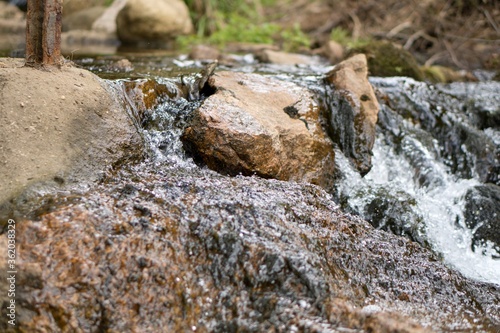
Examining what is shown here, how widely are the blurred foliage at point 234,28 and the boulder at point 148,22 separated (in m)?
0.31

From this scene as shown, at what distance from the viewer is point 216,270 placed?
2.27 metres

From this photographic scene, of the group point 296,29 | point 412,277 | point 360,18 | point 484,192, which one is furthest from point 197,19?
point 412,277

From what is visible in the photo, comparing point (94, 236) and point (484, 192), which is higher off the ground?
point (94, 236)

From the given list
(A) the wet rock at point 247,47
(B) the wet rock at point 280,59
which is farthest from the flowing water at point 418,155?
(A) the wet rock at point 247,47

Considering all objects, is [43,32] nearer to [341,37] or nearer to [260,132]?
[260,132]

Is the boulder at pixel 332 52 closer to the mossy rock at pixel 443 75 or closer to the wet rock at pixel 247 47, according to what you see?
the wet rock at pixel 247 47

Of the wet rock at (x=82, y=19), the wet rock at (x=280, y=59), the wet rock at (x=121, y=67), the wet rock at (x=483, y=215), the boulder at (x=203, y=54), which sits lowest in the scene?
the wet rock at (x=483, y=215)

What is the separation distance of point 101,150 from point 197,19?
7.50 metres

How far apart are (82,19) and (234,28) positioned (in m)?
2.79

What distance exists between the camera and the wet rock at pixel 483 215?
3.74 m

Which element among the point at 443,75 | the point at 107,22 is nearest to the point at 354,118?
the point at 443,75

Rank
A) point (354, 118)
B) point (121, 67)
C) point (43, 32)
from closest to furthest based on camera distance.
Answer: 1. point (43, 32)
2. point (354, 118)
3. point (121, 67)

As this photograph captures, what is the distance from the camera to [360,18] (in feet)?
30.9

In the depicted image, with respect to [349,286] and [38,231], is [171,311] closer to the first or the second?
[38,231]
